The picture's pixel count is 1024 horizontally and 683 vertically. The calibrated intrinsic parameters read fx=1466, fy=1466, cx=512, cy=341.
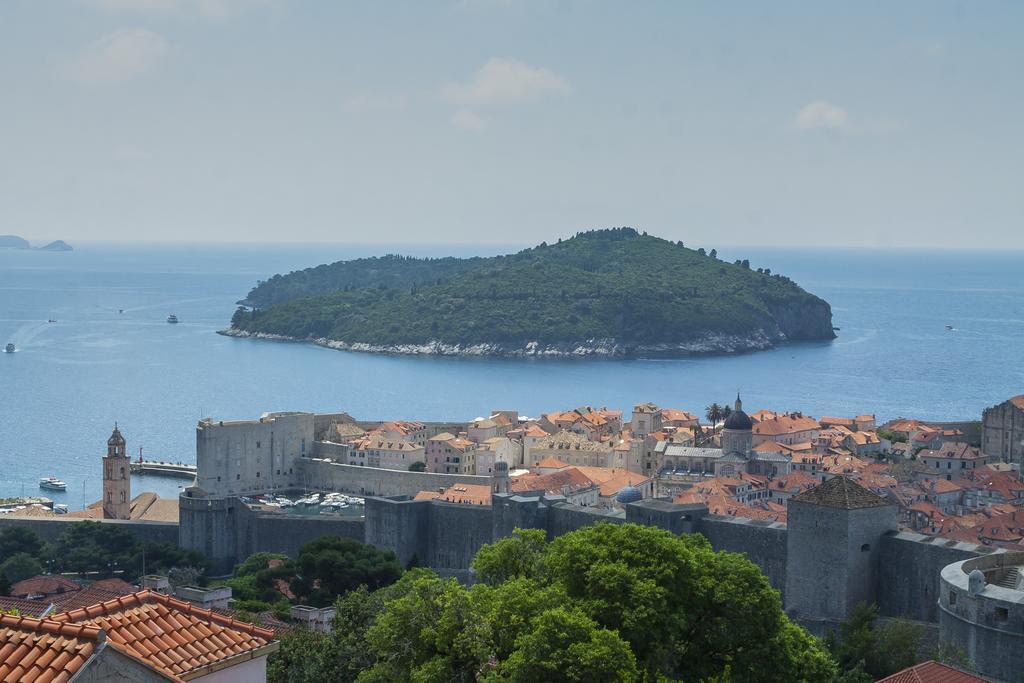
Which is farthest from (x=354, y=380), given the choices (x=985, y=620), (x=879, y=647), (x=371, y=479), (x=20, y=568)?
(x=985, y=620)

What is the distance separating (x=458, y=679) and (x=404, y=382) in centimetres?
6828

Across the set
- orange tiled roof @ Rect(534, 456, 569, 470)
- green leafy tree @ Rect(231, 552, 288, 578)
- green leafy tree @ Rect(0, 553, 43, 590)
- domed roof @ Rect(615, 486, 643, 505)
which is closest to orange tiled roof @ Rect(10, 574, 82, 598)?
green leafy tree @ Rect(0, 553, 43, 590)

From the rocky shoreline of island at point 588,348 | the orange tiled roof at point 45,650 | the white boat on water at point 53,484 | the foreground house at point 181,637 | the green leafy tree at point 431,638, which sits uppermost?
the orange tiled roof at point 45,650

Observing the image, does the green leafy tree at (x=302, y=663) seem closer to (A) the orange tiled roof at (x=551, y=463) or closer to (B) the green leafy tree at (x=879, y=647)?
(B) the green leafy tree at (x=879, y=647)

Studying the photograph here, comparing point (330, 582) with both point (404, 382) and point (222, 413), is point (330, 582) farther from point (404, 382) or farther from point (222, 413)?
point (404, 382)

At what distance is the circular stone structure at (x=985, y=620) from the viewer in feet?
55.0

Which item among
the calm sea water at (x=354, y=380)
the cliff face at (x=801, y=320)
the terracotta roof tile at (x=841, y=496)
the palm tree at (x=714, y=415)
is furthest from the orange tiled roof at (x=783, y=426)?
the cliff face at (x=801, y=320)

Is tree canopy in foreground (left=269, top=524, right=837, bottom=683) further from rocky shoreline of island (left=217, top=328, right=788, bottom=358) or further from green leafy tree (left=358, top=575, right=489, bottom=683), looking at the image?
rocky shoreline of island (left=217, top=328, right=788, bottom=358)

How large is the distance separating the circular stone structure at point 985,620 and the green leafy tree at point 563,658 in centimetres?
668

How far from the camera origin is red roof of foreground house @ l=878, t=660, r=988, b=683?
13.0 m

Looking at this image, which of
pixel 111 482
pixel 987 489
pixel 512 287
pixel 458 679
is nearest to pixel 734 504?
pixel 987 489

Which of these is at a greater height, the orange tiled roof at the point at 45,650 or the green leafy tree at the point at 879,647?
the orange tiled roof at the point at 45,650

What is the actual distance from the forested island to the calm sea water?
10.4ft

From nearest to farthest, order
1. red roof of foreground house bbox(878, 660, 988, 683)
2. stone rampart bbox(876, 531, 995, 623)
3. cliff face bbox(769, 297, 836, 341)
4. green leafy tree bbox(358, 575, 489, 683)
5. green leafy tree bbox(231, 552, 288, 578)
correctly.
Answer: green leafy tree bbox(358, 575, 489, 683), red roof of foreground house bbox(878, 660, 988, 683), stone rampart bbox(876, 531, 995, 623), green leafy tree bbox(231, 552, 288, 578), cliff face bbox(769, 297, 836, 341)
